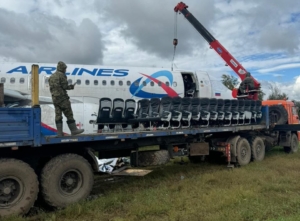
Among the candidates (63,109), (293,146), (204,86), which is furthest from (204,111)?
(293,146)

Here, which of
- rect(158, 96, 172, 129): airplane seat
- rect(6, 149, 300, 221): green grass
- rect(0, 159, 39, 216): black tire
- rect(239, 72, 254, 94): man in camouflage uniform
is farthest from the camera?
rect(239, 72, 254, 94): man in camouflage uniform

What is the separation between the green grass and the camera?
A: 6.45 metres

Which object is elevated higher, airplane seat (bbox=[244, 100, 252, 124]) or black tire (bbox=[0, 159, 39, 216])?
airplane seat (bbox=[244, 100, 252, 124])

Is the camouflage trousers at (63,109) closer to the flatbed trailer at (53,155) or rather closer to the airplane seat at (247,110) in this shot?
the flatbed trailer at (53,155)

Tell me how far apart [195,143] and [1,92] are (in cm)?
608

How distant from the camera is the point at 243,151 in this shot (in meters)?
12.3

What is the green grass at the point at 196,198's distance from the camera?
6.45 metres

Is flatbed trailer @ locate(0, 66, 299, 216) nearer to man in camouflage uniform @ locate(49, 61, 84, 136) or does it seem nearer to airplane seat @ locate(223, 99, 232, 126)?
man in camouflage uniform @ locate(49, 61, 84, 136)

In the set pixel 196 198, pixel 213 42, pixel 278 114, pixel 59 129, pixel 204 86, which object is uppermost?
pixel 213 42

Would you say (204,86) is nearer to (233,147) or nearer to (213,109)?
(233,147)

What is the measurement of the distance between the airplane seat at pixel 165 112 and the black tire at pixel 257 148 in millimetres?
4446

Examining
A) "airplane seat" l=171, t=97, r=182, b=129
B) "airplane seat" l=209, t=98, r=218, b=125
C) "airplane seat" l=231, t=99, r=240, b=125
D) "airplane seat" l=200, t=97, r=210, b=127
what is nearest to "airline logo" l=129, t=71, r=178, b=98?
"airplane seat" l=231, t=99, r=240, b=125

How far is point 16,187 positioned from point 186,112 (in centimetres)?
546

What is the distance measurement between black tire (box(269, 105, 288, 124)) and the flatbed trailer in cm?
645
